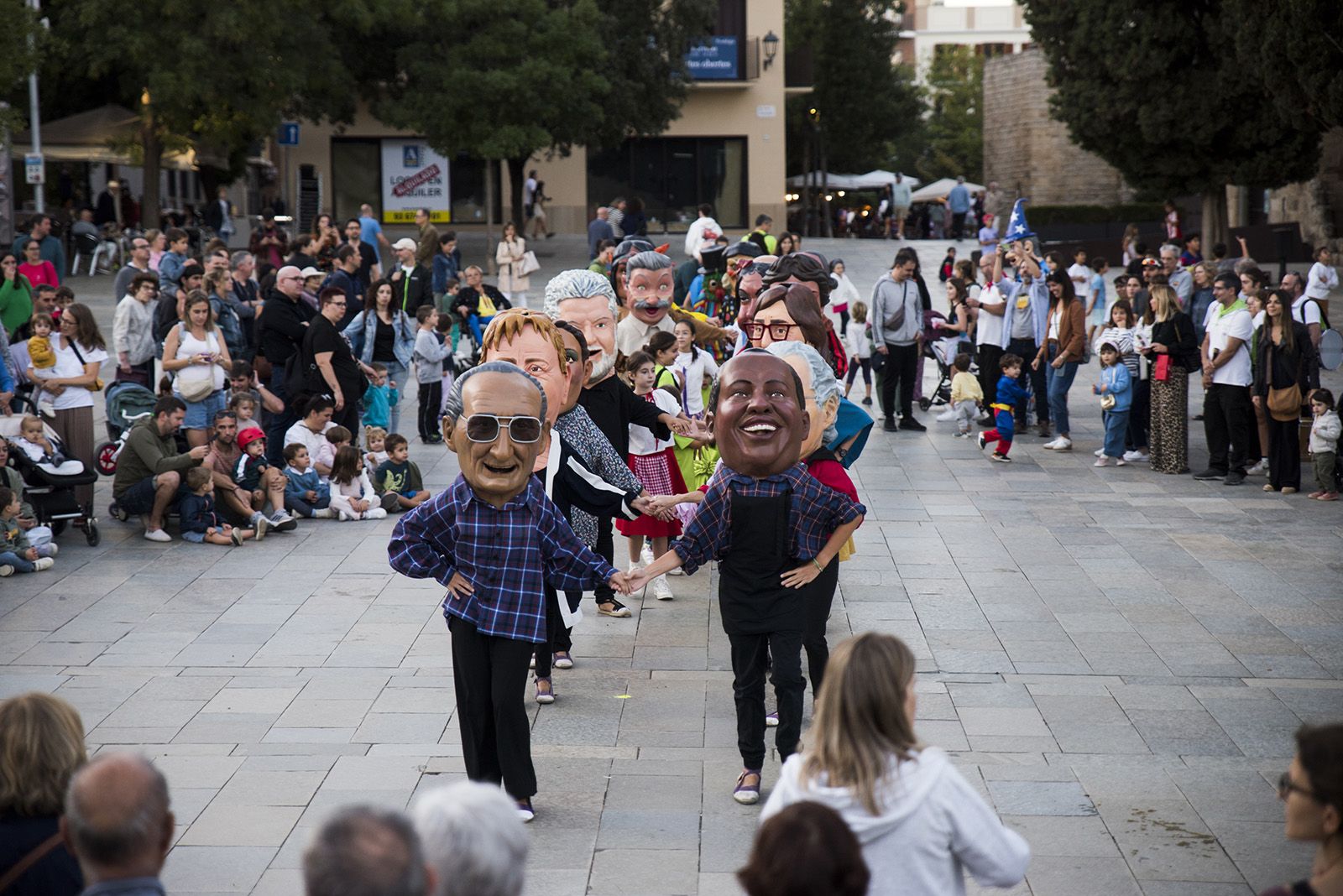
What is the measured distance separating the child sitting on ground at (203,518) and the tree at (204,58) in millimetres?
15871

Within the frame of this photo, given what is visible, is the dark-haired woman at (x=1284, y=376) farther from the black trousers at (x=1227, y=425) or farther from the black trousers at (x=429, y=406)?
the black trousers at (x=429, y=406)

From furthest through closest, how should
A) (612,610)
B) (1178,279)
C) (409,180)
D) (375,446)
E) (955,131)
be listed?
(955,131) → (409,180) → (1178,279) → (375,446) → (612,610)

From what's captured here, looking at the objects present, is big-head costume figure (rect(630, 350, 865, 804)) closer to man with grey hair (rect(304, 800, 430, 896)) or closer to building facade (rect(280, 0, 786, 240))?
man with grey hair (rect(304, 800, 430, 896))

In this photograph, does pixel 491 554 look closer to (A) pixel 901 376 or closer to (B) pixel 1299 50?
(A) pixel 901 376

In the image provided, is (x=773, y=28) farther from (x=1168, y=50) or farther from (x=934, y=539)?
(x=934, y=539)

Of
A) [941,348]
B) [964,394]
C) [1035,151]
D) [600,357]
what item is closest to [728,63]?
[1035,151]

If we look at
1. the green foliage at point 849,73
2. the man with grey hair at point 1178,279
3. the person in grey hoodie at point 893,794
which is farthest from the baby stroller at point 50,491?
the green foliage at point 849,73

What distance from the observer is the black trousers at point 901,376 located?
1505 centimetres

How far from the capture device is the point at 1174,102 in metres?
27.0

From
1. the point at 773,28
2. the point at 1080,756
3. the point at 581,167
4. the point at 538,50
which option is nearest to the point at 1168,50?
the point at 538,50

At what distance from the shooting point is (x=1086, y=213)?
39.7m

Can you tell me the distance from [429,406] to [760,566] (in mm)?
9233

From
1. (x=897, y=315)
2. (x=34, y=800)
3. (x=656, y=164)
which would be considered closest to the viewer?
(x=34, y=800)

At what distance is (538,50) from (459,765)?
969 inches
